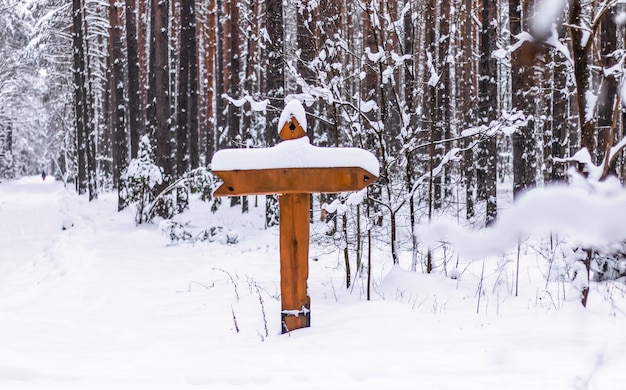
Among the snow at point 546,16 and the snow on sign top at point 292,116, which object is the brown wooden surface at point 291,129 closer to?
the snow on sign top at point 292,116

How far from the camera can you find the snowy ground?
2.93 meters

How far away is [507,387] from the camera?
265cm

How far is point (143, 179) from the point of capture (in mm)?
12648

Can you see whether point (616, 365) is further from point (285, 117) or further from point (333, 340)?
point (285, 117)

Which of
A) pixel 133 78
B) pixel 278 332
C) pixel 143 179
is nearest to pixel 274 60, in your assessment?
pixel 143 179

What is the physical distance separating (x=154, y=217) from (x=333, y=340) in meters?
10.2

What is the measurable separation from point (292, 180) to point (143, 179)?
9.21 m

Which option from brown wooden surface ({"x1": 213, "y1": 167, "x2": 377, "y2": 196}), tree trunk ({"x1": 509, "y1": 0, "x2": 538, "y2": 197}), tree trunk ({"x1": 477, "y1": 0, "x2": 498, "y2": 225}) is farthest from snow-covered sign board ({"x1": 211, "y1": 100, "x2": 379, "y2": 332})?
tree trunk ({"x1": 477, "y1": 0, "x2": 498, "y2": 225})

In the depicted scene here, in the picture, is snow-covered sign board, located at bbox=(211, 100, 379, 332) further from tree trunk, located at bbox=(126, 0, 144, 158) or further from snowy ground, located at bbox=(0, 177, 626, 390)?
tree trunk, located at bbox=(126, 0, 144, 158)

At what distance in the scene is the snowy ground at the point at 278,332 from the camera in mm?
2932

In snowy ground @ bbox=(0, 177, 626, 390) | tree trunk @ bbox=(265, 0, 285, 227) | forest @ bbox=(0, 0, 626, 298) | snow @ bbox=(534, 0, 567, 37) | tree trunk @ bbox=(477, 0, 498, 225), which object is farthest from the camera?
tree trunk @ bbox=(477, 0, 498, 225)

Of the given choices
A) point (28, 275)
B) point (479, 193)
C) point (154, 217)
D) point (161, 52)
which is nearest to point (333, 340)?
point (28, 275)

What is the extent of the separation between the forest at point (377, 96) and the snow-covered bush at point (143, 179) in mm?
34

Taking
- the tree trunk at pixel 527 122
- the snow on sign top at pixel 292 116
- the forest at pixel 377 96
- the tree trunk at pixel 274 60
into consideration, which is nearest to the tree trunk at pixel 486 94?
the forest at pixel 377 96
